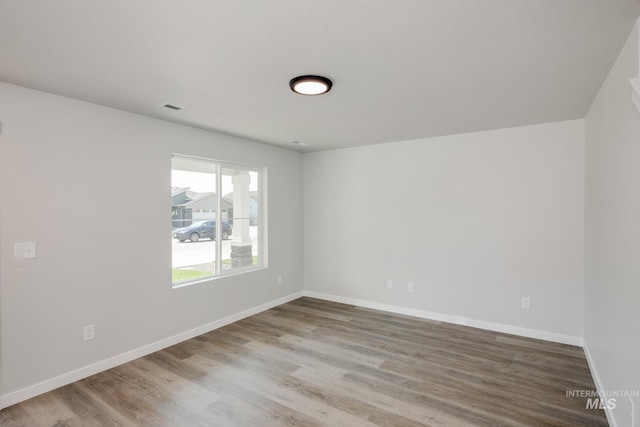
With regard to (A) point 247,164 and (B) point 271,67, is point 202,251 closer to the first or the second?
(A) point 247,164

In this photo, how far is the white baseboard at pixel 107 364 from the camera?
2.49 m

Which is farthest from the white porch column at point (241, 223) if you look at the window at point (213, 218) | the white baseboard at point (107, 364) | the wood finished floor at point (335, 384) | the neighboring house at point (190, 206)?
the wood finished floor at point (335, 384)

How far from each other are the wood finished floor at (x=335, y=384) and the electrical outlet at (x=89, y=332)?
34cm

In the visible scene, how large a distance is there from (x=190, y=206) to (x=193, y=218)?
150 mm

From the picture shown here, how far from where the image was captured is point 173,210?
12.0 ft

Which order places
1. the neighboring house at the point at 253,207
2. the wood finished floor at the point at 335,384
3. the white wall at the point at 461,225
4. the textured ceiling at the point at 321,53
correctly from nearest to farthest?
the textured ceiling at the point at 321,53
the wood finished floor at the point at 335,384
the white wall at the point at 461,225
the neighboring house at the point at 253,207

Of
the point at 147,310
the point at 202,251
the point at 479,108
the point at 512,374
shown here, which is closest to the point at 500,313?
the point at 512,374

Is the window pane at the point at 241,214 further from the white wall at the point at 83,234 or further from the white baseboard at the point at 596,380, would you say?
the white baseboard at the point at 596,380

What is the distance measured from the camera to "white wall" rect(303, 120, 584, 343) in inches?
140

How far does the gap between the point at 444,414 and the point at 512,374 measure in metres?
0.99

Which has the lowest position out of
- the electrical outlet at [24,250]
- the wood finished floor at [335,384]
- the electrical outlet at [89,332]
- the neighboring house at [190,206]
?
the wood finished floor at [335,384]

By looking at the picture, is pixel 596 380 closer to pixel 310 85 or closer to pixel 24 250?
pixel 310 85

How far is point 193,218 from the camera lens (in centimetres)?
390
